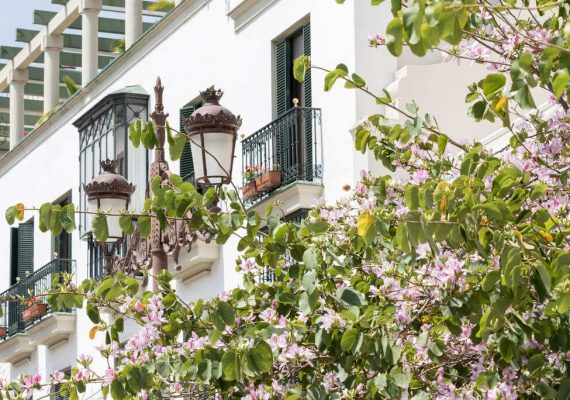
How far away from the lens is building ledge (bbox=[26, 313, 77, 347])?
26.4 meters

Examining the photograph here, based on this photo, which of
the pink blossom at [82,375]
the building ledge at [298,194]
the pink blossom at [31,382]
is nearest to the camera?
the pink blossom at [82,375]

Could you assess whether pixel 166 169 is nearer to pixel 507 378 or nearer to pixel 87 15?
pixel 507 378

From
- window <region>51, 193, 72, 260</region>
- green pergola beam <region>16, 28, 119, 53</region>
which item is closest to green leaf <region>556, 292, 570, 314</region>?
window <region>51, 193, 72, 260</region>

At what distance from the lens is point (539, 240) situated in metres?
8.18

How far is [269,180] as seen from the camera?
19.2 meters

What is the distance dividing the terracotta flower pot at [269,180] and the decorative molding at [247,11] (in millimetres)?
2673

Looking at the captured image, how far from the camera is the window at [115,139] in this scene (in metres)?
23.4

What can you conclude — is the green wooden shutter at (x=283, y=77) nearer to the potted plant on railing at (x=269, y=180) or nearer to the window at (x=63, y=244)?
the potted plant on railing at (x=269, y=180)

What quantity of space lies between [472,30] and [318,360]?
213cm

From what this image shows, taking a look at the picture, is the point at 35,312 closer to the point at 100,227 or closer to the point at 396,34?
the point at 100,227

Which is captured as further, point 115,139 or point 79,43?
point 79,43

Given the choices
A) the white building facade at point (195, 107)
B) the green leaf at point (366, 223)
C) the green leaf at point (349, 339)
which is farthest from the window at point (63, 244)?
the green leaf at point (366, 223)

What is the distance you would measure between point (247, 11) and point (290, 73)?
162 centimetres

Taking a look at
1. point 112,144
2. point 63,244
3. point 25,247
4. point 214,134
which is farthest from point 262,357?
point 25,247
